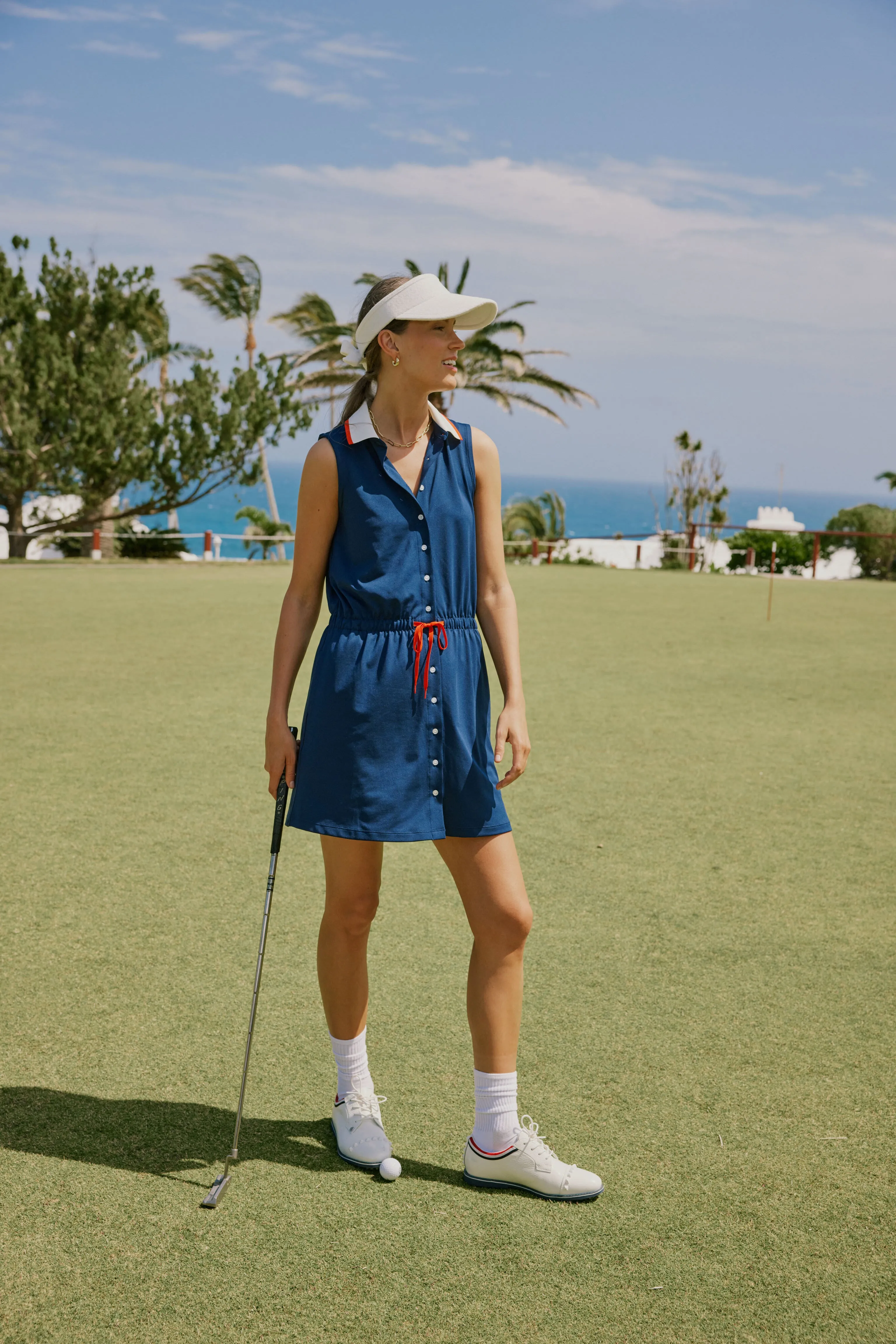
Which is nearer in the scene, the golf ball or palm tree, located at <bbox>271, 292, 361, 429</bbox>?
the golf ball

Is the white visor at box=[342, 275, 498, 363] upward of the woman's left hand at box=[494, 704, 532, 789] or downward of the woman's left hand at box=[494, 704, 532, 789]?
upward

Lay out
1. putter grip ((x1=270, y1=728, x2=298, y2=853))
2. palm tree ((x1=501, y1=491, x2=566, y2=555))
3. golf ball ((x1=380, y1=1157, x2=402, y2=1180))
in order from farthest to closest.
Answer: palm tree ((x1=501, y1=491, x2=566, y2=555))
putter grip ((x1=270, y1=728, x2=298, y2=853))
golf ball ((x1=380, y1=1157, x2=402, y2=1180))

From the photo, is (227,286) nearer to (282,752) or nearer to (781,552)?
(781,552)

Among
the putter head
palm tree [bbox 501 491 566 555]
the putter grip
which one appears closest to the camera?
the putter head

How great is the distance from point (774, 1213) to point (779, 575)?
25749 mm

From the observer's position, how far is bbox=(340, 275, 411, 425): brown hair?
2.64 metres

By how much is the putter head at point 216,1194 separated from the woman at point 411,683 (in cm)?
29

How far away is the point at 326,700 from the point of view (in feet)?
8.64

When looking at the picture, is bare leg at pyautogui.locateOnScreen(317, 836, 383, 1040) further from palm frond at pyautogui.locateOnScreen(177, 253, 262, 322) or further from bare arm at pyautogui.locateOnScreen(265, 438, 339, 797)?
palm frond at pyautogui.locateOnScreen(177, 253, 262, 322)

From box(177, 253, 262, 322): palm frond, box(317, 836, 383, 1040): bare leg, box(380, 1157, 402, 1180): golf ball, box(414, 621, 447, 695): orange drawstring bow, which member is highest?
box(177, 253, 262, 322): palm frond

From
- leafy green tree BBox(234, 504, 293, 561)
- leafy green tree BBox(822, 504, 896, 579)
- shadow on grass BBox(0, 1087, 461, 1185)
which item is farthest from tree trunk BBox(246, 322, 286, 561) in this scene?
shadow on grass BBox(0, 1087, 461, 1185)

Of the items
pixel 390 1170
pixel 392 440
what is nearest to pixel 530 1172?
pixel 390 1170

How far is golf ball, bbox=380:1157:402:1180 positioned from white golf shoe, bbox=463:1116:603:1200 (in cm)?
15

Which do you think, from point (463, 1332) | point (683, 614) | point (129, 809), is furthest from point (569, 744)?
point (683, 614)
